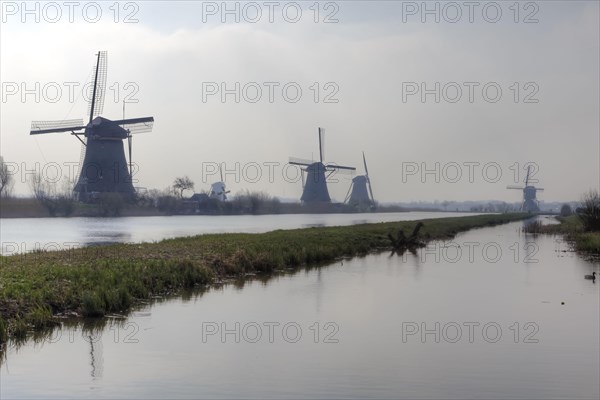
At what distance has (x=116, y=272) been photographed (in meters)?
20.0

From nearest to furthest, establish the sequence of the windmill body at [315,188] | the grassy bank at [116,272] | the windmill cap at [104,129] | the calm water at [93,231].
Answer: the grassy bank at [116,272] → the calm water at [93,231] → the windmill cap at [104,129] → the windmill body at [315,188]

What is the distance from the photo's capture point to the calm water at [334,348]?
431 inches

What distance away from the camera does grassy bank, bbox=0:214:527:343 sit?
15516mm

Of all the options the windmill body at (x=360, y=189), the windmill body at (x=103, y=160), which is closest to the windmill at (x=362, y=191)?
the windmill body at (x=360, y=189)

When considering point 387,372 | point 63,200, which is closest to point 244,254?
point 387,372

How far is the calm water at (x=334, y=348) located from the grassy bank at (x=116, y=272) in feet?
3.00

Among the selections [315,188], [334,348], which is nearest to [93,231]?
[334,348]

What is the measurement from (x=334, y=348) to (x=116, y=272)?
869 centimetres

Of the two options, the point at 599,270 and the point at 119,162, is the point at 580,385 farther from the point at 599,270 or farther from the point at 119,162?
the point at 119,162

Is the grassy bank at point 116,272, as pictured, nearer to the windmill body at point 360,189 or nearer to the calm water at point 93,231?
the calm water at point 93,231

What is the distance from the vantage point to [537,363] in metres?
12.8

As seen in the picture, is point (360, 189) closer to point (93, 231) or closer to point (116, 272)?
point (93, 231)

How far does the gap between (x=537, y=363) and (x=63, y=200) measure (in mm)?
98785

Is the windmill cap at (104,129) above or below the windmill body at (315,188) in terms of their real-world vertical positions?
above
